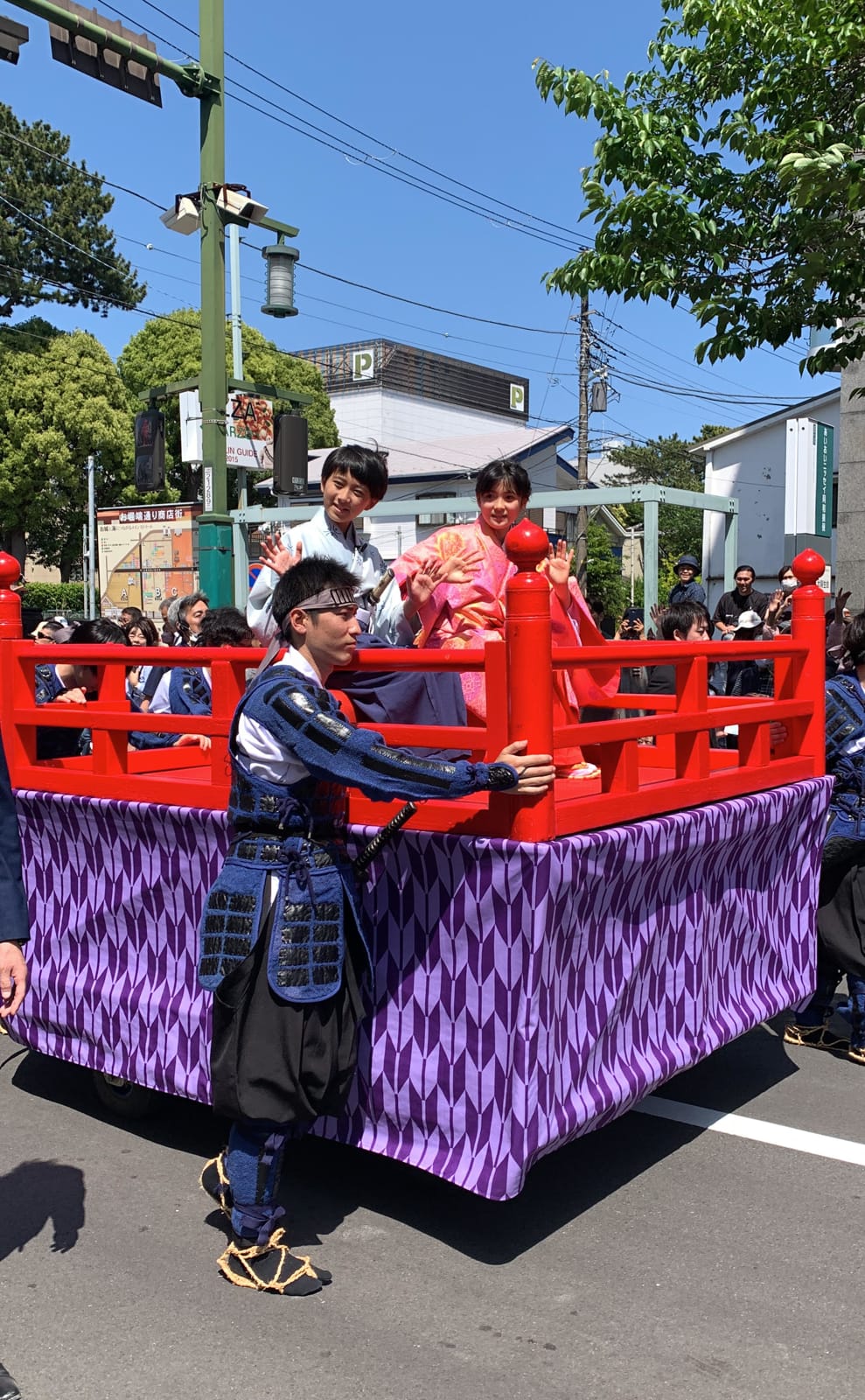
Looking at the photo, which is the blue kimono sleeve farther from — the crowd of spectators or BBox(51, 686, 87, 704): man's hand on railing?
BBox(51, 686, 87, 704): man's hand on railing

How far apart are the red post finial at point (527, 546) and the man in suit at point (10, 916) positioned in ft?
3.95

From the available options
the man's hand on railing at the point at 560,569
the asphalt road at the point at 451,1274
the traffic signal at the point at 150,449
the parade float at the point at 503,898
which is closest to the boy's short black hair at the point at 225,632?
the parade float at the point at 503,898

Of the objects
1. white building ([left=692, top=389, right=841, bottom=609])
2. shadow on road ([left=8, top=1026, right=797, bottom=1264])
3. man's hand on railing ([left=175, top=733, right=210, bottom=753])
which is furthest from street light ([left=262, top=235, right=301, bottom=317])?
white building ([left=692, top=389, right=841, bottom=609])

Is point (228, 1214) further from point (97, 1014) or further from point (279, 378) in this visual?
point (279, 378)

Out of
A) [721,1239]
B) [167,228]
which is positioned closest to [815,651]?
[721,1239]

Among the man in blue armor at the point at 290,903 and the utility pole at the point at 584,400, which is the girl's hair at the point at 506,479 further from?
the utility pole at the point at 584,400

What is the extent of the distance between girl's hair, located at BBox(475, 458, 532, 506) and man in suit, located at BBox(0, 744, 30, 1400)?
1.92 metres

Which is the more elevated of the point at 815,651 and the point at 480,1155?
the point at 815,651

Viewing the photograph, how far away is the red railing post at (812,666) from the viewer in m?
4.15

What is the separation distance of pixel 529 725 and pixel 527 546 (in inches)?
16.1

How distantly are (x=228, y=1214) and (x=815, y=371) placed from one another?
668 centimetres

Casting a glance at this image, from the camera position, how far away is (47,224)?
106ft

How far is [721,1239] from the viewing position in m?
3.04

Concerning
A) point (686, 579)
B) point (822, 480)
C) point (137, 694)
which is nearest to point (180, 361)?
point (822, 480)
